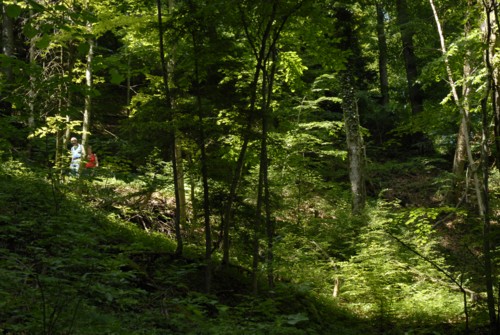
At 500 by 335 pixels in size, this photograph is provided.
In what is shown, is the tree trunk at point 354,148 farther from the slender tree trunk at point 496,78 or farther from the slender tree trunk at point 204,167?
the slender tree trunk at point 204,167

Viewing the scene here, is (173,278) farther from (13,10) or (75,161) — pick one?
(13,10)

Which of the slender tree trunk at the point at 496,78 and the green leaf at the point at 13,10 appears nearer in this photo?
the green leaf at the point at 13,10

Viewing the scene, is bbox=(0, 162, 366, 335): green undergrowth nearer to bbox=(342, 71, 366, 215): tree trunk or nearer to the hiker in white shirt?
the hiker in white shirt

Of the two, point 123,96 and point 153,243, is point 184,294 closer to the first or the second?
point 153,243

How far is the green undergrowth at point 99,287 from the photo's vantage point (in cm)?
345

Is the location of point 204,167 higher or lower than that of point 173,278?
higher

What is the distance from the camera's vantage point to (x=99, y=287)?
3.39 metres

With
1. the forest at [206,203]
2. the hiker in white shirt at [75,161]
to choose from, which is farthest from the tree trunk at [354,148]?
the hiker in white shirt at [75,161]

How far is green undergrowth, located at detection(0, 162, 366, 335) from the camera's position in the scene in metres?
3.45

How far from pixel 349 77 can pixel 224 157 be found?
6840 mm

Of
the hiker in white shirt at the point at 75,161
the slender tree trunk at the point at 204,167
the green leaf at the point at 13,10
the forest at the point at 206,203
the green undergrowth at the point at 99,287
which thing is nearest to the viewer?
the green leaf at the point at 13,10

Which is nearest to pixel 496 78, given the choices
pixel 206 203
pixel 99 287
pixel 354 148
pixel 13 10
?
pixel 206 203

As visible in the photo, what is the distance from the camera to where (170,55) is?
841 cm

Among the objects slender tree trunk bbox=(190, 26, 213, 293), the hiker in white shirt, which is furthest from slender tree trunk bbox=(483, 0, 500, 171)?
the hiker in white shirt
